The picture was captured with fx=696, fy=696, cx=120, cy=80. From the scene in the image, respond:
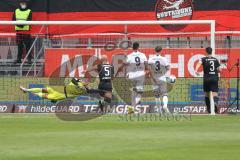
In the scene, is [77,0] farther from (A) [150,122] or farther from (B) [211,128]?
(B) [211,128]

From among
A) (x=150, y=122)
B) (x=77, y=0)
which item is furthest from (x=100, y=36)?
(x=150, y=122)

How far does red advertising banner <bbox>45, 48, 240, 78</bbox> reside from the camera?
24.2 m

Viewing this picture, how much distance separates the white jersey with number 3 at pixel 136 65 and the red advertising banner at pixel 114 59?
6.16 ft

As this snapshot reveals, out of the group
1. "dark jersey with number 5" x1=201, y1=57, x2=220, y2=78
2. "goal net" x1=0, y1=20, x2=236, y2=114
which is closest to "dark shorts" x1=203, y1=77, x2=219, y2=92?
"dark jersey with number 5" x1=201, y1=57, x2=220, y2=78

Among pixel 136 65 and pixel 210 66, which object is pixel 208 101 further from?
pixel 136 65

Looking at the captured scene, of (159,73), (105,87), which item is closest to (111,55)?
(105,87)

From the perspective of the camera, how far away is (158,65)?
22219 mm

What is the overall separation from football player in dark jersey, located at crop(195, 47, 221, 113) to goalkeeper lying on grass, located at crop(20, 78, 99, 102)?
12.5ft

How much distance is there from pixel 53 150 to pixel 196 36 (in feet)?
51.3

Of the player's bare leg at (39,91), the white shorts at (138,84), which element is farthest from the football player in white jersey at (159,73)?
the player's bare leg at (39,91)

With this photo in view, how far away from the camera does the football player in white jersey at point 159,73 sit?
22156 millimetres

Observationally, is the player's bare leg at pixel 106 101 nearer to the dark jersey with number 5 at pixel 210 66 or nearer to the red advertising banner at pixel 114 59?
the red advertising banner at pixel 114 59

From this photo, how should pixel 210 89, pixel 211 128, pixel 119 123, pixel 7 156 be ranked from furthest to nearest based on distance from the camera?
pixel 210 89 → pixel 119 123 → pixel 211 128 → pixel 7 156

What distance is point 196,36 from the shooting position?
27156 mm
